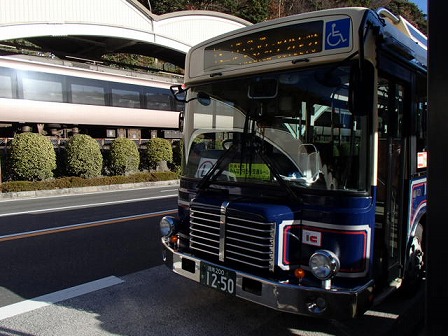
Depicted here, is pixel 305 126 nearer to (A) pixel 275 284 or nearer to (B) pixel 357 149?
(B) pixel 357 149

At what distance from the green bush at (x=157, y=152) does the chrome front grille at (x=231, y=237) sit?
17.4 m

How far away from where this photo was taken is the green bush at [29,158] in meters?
15.5

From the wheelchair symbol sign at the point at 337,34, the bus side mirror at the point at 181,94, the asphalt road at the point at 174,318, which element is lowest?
the asphalt road at the point at 174,318

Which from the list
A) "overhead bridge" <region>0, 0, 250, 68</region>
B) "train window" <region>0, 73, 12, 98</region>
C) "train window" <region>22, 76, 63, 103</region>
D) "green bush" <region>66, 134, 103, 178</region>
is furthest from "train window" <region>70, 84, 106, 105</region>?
"green bush" <region>66, 134, 103, 178</region>

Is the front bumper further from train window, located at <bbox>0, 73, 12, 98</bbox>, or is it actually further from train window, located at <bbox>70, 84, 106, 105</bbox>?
train window, located at <bbox>70, 84, 106, 105</bbox>

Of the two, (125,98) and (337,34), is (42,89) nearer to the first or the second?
(125,98)

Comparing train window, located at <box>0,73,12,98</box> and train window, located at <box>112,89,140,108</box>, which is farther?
train window, located at <box>112,89,140,108</box>

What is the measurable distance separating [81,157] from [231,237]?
14.9 metres

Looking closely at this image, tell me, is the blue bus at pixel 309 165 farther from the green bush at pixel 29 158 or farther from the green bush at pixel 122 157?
the green bush at pixel 122 157

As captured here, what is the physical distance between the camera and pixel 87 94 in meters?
21.2

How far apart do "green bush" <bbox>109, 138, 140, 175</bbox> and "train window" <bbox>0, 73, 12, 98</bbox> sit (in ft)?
16.5

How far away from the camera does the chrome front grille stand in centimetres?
330

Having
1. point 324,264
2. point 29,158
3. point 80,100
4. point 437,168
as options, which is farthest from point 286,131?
point 80,100

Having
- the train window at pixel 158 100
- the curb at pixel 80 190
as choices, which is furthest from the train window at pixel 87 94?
the curb at pixel 80 190
